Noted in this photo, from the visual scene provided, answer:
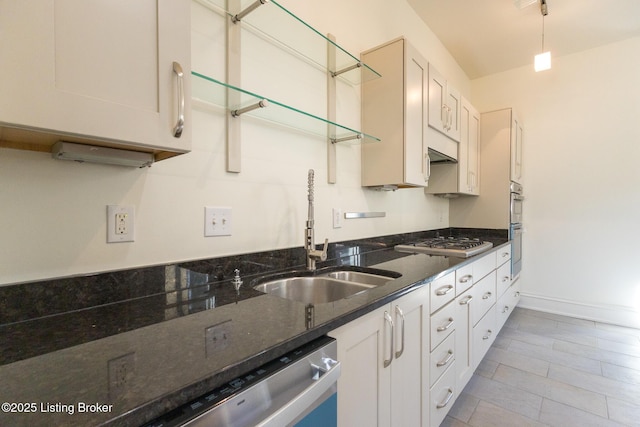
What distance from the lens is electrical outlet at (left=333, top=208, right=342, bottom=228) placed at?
1776 mm

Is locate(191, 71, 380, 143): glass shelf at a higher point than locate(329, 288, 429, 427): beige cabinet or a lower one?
higher

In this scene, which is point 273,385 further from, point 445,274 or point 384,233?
point 384,233

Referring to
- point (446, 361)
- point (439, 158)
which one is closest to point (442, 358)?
point (446, 361)

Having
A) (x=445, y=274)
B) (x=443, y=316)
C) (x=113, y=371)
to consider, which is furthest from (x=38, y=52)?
(x=443, y=316)

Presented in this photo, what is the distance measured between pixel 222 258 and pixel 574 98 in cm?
A: 424

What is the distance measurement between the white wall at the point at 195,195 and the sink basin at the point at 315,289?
0.21 meters

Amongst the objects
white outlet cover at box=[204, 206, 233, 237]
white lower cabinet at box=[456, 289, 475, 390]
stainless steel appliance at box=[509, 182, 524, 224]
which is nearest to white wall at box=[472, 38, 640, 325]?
stainless steel appliance at box=[509, 182, 524, 224]

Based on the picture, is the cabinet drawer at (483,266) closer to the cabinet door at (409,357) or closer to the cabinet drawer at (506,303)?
the cabinet drawer at (506,303)

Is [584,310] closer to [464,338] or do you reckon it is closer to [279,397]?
[464,338]

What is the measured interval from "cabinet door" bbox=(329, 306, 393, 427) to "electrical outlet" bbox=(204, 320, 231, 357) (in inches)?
11.2

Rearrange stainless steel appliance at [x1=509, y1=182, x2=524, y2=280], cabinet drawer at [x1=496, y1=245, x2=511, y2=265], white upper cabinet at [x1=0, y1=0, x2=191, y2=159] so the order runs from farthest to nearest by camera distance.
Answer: stainless steel appliance at [x1=509, y1=182, x2=524, y2=280]
cabinet drawer at [x1=496, y1=245, x2=511, y2=265]
white upper cabinet at [x1=0, y1=0, x2=191, y2=159]

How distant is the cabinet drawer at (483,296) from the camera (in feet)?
6.42

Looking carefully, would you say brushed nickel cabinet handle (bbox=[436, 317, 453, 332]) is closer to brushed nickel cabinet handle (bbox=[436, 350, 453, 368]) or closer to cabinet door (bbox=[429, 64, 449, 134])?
brushed nickel cabinet handle (bbox=[436, 350, 453, 368])

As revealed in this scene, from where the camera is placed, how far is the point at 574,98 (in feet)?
11.0
